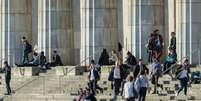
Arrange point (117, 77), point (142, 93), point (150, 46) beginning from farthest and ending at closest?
point (150, 46)
point (117, 77)
point (142, 93)

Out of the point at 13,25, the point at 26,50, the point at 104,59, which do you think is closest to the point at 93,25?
the point at 104,59

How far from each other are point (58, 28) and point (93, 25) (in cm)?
357

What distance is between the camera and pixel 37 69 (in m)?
60.8

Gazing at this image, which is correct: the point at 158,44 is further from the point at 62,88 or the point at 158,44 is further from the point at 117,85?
the point at 62,88

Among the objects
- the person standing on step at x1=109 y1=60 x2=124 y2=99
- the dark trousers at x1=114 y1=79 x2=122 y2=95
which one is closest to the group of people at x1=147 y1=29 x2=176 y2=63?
the person standing on step at x1=109 y1=60 x2=124 y2=99

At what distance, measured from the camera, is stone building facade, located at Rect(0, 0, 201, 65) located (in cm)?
5597

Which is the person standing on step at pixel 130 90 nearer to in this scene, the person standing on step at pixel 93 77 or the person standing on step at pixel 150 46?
the person standing on step at pixel 93 77

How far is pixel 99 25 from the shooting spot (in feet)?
197

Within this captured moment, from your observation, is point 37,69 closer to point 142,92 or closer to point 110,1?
point 110,1

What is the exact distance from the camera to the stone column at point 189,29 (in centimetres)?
5559

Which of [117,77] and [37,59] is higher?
[37,59]

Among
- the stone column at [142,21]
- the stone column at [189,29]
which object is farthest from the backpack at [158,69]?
the stone column at [142,21]

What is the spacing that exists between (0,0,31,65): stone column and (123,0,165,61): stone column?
29.7 ft

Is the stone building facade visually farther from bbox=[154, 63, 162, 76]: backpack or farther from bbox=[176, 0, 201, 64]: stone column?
bbox=[154, 63, 162, 76]: backpack
